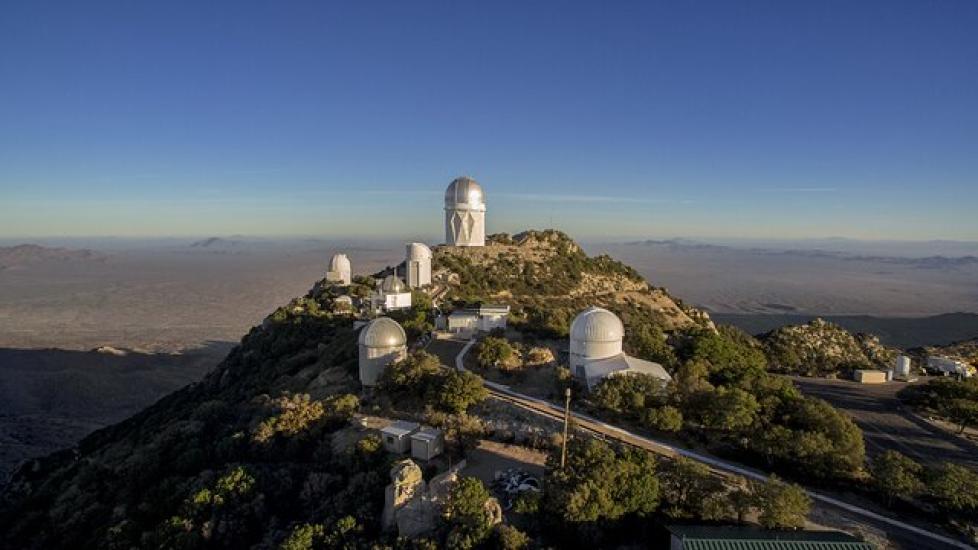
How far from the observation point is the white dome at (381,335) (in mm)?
23391

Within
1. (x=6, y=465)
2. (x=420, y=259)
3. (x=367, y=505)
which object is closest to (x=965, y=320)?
(x=420, y=259)

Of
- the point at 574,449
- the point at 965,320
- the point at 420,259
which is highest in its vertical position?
the point at 420,259

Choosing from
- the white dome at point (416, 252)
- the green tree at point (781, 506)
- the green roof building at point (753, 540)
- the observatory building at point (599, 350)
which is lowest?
the green roof building at point (753, 540)

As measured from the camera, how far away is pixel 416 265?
142ft

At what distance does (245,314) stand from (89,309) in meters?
30.9

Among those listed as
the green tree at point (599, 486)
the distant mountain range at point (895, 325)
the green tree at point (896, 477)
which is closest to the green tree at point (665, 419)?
the green tree at point (599, 486)

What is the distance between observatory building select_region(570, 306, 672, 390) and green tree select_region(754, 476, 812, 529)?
9.20m

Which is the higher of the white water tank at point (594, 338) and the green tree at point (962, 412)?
the white water tank at point (594, 338)

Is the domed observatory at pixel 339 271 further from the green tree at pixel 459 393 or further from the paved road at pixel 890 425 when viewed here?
the paved road at pixel 890 425

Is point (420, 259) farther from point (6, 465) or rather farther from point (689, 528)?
point (689, 528)

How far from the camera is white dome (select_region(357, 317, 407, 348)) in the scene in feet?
76.7

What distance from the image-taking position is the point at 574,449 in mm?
14602

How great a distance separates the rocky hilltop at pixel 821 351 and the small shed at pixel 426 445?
3118cm

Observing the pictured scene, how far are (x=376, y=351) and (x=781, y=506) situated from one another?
53.4ft
